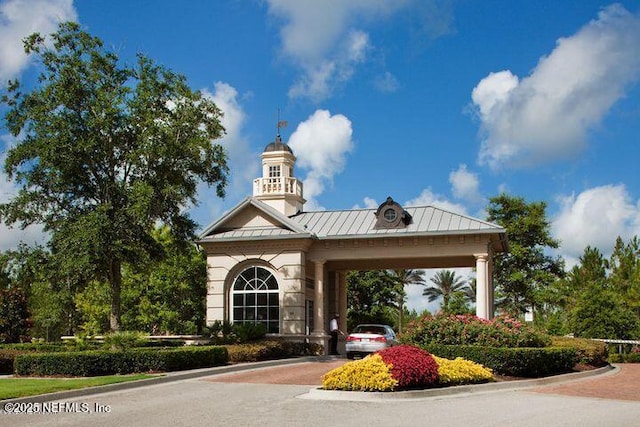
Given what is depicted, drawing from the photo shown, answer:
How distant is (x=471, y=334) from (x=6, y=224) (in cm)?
1625

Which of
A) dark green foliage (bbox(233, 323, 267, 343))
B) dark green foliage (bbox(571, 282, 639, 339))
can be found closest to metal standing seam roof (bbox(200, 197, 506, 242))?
dark green foliage (bbox(233, 323, 267, 343))

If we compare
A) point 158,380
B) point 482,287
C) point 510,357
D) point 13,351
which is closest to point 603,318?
point 482,287

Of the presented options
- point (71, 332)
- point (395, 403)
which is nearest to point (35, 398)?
point (395, 403)

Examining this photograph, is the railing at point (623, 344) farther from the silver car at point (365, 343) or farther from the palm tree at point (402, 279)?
the palm tree at point (402, 279)

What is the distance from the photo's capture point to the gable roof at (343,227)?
29375mm

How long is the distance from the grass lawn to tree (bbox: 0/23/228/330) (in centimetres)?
648

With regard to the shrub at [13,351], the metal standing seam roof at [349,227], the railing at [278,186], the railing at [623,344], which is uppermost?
the railing at [278,186]

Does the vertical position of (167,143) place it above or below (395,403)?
above

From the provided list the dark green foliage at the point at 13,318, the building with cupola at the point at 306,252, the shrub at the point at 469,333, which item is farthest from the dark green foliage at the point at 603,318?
the dark green foliage at the point at 13,318

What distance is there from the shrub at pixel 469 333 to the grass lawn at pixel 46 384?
8.02m

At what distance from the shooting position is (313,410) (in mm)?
13359

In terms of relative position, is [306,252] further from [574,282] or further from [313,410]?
[574,282]

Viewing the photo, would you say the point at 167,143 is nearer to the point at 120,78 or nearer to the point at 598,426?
the point at 120,78

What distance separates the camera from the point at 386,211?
30.8m
